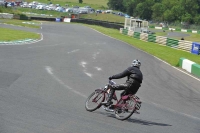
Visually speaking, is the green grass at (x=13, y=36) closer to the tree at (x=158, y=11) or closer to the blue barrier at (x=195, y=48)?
the blue barrier at (x=195, y=48)

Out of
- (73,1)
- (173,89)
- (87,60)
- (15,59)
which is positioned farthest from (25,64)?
(73,1)

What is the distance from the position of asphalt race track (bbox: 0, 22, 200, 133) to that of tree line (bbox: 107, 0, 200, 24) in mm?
83113

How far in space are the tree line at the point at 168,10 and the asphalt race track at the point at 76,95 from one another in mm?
83113

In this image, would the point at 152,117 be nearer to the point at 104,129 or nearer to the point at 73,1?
the point at 104,129

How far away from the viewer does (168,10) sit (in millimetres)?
108438

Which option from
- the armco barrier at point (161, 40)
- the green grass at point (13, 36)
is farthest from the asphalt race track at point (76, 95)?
the armco barrier at point (161, 40)

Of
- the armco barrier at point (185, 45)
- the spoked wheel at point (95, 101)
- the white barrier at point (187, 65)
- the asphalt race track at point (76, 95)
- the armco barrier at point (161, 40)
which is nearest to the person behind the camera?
the asphalt race track at point (76, 95)

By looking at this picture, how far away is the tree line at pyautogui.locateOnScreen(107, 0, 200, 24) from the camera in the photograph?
107m

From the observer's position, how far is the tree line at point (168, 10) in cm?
10731

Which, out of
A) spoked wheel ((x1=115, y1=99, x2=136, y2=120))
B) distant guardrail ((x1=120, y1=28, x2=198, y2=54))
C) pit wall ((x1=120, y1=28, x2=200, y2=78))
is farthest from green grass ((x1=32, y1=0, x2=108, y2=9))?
spoked wheel ((x1=115, y1=99, x2=136, y2=120))

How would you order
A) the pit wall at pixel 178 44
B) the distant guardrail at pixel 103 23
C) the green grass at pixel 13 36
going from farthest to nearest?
the distant guardrail at pixel 103 23 → the green grass at pixel 13 36 → the pit wall at pixel 178 44

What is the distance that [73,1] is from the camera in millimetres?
154250

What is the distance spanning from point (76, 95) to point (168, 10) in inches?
3809

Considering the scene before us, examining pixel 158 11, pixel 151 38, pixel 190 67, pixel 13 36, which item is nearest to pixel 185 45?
pixel 151 38
